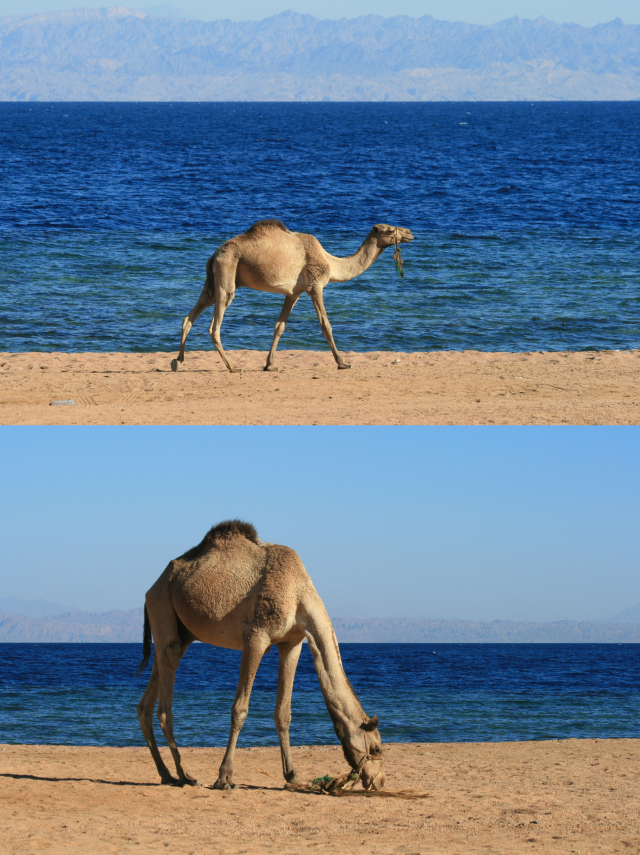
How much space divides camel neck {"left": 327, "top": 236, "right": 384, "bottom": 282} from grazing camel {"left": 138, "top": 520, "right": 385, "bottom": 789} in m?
8.26

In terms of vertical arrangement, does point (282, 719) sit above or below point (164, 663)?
below

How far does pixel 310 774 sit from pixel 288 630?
171 inches

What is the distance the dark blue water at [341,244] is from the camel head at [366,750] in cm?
1254

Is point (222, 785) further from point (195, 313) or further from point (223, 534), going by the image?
point (195, 313)

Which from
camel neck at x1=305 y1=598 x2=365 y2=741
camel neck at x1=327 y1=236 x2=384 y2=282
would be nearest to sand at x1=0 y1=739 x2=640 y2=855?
camel neck at x1=305 y1=598 x2=365 y2=741

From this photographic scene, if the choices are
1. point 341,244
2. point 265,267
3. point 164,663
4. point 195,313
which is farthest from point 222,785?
point 341,244

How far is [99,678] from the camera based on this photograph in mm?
37344

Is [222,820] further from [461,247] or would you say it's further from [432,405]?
[461,247]

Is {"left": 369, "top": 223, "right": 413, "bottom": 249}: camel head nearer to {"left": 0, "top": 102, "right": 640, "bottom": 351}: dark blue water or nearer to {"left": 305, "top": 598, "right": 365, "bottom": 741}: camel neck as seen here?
{"left": 0, "top": 102, "right": 640, "bottom": 351}: dark blue water

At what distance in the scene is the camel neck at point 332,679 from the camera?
29.0 ft

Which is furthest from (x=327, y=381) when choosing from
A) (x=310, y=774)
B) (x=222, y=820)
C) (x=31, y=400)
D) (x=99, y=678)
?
(x=99, y=678)

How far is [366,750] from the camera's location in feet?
29.2

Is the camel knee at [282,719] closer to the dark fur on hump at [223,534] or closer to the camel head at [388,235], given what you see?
the dark fur on hump at [223,534]

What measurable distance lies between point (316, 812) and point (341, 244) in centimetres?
2665
